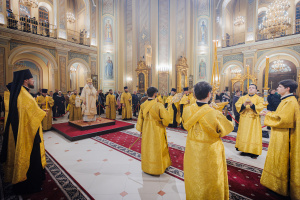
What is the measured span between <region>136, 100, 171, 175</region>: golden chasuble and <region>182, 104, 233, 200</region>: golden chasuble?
1.09 m

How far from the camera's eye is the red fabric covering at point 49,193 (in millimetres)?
2711

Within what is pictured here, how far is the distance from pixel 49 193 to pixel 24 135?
1.11 m

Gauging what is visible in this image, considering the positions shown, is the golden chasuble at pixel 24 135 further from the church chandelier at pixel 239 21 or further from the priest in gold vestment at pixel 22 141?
the church chandelier at pixel 239 21

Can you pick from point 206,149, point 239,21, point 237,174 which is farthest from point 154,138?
point 239,21

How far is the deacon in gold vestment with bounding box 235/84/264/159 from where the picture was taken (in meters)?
3.99

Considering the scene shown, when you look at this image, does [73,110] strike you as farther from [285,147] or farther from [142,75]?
[285,147]

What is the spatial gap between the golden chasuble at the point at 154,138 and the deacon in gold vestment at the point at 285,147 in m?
1.82

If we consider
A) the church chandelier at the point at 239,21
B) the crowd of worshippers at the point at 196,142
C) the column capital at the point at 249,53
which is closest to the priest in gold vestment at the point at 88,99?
the crowd of worshippers at the point at 196,142

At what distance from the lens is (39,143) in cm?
283

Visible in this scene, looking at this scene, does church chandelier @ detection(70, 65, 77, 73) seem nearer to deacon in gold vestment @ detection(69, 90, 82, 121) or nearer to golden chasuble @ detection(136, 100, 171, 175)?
deacon in gold vestment @ detection(69, 90, 82, 121)

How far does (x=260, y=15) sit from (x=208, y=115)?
2092 cm

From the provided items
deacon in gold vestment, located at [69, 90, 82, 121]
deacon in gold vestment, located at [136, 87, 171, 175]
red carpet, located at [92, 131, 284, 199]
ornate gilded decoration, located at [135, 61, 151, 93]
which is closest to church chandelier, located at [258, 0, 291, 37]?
ornate gilded decoration, located at [135, 61, 151, 93]

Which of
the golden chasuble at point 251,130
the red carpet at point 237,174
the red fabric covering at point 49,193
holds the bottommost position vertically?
the red fabric covering at point 49,193

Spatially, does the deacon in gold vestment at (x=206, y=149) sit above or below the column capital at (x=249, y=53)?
below
